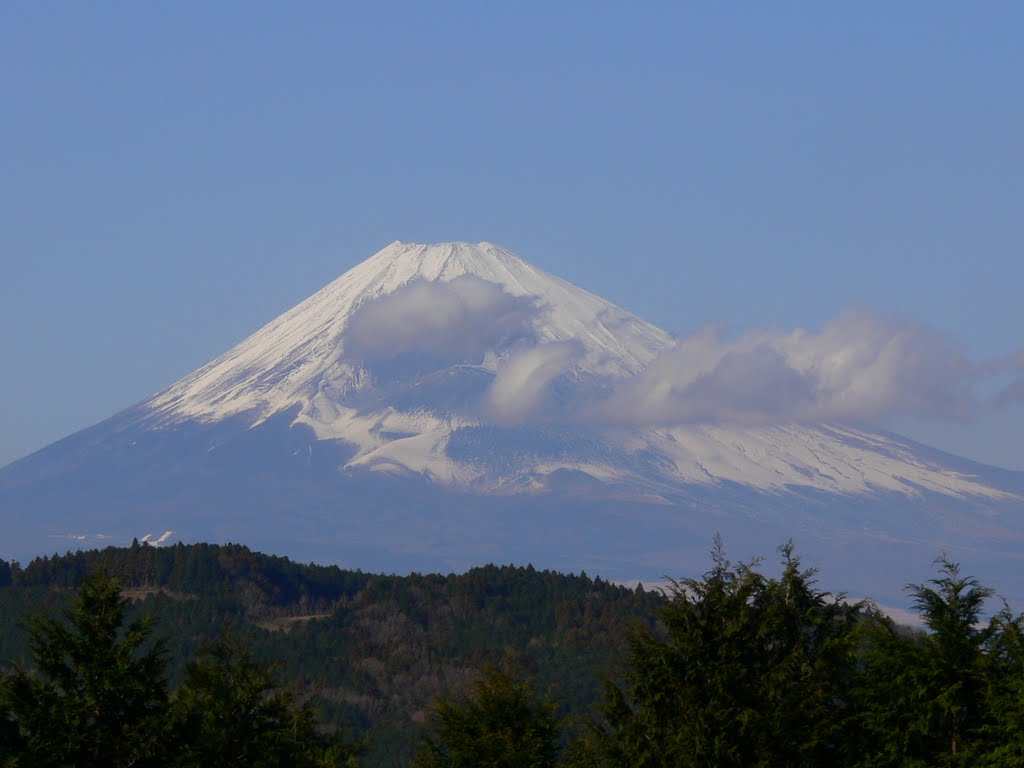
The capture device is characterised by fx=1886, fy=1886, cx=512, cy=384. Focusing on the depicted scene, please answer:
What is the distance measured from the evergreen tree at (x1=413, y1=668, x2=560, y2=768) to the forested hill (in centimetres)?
5309

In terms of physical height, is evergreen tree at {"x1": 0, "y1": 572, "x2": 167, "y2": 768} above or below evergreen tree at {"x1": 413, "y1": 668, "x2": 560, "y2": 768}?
above

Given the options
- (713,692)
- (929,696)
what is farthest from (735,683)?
(929,696)

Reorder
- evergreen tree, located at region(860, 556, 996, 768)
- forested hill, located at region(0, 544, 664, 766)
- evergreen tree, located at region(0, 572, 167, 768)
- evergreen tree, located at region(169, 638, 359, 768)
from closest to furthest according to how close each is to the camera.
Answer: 1. evergreen tree, located at region(0, 572, 167, 768)
2. evergreen tree, located at region(169, 638, 359, 768)
3. evergreen tree, located at region(860, 556, 996, 768)
4. forested hill, located at region(0, 544, 664, 766)

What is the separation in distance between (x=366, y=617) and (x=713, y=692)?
79594 mm

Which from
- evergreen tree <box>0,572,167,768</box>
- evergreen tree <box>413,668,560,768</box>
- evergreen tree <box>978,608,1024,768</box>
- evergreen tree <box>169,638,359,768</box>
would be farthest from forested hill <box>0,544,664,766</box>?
evergreen tree <box>0,572,167,768</box>

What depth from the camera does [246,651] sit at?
29578mm

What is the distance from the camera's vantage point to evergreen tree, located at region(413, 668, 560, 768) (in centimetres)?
2912

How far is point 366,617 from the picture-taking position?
106562 mm

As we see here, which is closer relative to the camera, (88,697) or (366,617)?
(88,697)

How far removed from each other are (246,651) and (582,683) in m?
59.5

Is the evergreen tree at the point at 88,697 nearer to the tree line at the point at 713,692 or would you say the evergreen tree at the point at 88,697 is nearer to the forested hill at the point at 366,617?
the tree line at the point at 713,692

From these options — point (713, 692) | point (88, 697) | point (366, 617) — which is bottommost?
point (713, 692)

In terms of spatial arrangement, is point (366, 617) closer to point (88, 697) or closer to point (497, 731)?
point (497, 731)

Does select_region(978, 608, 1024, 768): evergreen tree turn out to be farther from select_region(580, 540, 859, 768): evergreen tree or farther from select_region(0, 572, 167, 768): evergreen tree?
select_region(0, 572, 167, 768): evergreen tree
